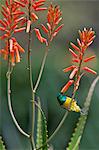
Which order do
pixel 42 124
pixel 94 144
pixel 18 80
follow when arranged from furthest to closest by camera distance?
pixel 18 80, pixel 94 144, pixel 42 124

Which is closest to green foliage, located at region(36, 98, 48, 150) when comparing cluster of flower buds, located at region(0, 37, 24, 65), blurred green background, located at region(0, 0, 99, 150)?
cluster of flower buds, located at region(0, 37, 24, 65)

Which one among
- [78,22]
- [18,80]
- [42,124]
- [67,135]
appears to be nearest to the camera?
[42,124]

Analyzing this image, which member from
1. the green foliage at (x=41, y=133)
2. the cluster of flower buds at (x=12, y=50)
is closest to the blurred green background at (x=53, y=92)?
the green foliage at (x=41, y=133)

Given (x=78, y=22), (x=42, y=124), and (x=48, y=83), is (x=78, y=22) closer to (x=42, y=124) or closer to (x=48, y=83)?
(x=48, y=83)

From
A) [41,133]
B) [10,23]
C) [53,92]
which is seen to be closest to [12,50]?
[10,23]

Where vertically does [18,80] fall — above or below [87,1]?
below

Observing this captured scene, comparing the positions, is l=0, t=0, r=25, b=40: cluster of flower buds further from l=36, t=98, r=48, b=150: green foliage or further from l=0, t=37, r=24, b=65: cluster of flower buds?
l=36, t=98, r=48, b=150: green foliage

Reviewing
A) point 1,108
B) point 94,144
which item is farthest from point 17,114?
point 94,144

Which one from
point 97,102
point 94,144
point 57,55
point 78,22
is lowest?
point 94,144

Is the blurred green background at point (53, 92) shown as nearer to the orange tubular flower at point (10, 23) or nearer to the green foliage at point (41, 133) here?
the green foliage at point (41, 133)
